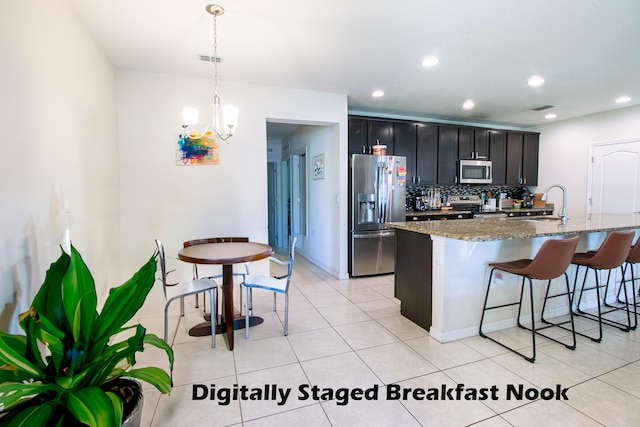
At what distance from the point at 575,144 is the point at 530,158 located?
713 mm

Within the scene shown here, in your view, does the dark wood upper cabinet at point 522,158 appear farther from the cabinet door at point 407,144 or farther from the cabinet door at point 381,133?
the cabinet door at point 381,133

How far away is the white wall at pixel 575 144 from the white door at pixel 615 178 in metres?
0.13

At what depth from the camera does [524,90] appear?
4.08m

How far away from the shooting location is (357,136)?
180 inches

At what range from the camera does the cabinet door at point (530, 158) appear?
6055 millimetres

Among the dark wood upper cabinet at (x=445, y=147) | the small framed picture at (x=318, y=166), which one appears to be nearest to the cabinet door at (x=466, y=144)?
the dark wood upper cabinet at (x=445, y=147)

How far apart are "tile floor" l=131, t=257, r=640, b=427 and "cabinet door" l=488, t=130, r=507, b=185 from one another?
352 cm

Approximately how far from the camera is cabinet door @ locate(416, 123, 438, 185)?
16.7 feet

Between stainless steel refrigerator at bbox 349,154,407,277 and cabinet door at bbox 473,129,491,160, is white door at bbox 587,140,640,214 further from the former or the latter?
stainless steel refrigerator at bbox 349,154,407,277

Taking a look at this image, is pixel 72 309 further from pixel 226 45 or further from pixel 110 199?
pixel 226 45

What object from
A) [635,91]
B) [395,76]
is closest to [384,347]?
[395,76]

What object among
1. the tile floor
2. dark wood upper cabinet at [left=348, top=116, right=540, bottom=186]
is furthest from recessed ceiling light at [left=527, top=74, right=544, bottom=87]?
the tile floor

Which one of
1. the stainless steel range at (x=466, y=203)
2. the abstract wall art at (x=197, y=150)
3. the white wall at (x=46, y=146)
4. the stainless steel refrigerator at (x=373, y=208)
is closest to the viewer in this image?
the white wall at (x=46, y=146)

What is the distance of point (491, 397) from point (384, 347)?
2.61 feet
